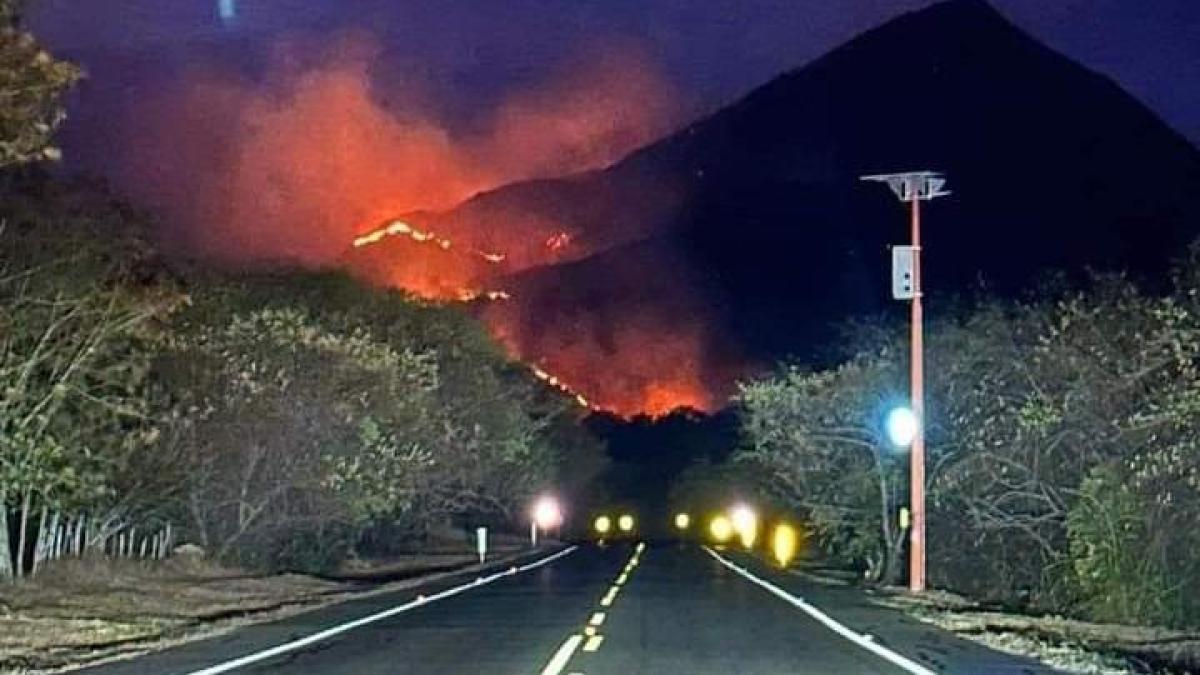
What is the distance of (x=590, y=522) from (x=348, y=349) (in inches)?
3605

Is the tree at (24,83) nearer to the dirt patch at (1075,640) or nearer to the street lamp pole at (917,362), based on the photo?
the dirt patch at (1075,640)

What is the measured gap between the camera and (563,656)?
21.4 metres

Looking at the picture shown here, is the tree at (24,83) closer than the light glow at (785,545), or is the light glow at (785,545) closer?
the tree at (24,83)

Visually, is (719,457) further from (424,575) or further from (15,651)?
(15,651)

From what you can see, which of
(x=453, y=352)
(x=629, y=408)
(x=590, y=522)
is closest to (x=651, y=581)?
(x=453, y=352)

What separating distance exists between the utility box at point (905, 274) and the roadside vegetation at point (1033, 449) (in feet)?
7.79

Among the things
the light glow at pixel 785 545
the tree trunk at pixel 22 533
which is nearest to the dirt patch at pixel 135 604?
the tree trunk at pixel 22 533

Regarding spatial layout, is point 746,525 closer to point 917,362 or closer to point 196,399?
point 196,399

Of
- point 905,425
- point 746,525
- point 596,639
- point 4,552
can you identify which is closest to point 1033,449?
point 905,425

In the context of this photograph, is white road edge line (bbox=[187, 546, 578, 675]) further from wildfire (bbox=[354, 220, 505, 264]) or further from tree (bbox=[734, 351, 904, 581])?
wildfire (bbox=[354, 220, 505, 264])

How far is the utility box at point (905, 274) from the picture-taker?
39406 mm

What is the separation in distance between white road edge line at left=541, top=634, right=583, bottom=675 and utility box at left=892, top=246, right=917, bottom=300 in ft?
55.0

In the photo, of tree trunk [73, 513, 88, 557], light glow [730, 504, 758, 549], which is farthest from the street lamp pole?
light glow [730, 504, 758, 549]

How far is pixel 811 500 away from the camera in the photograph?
52750mm
